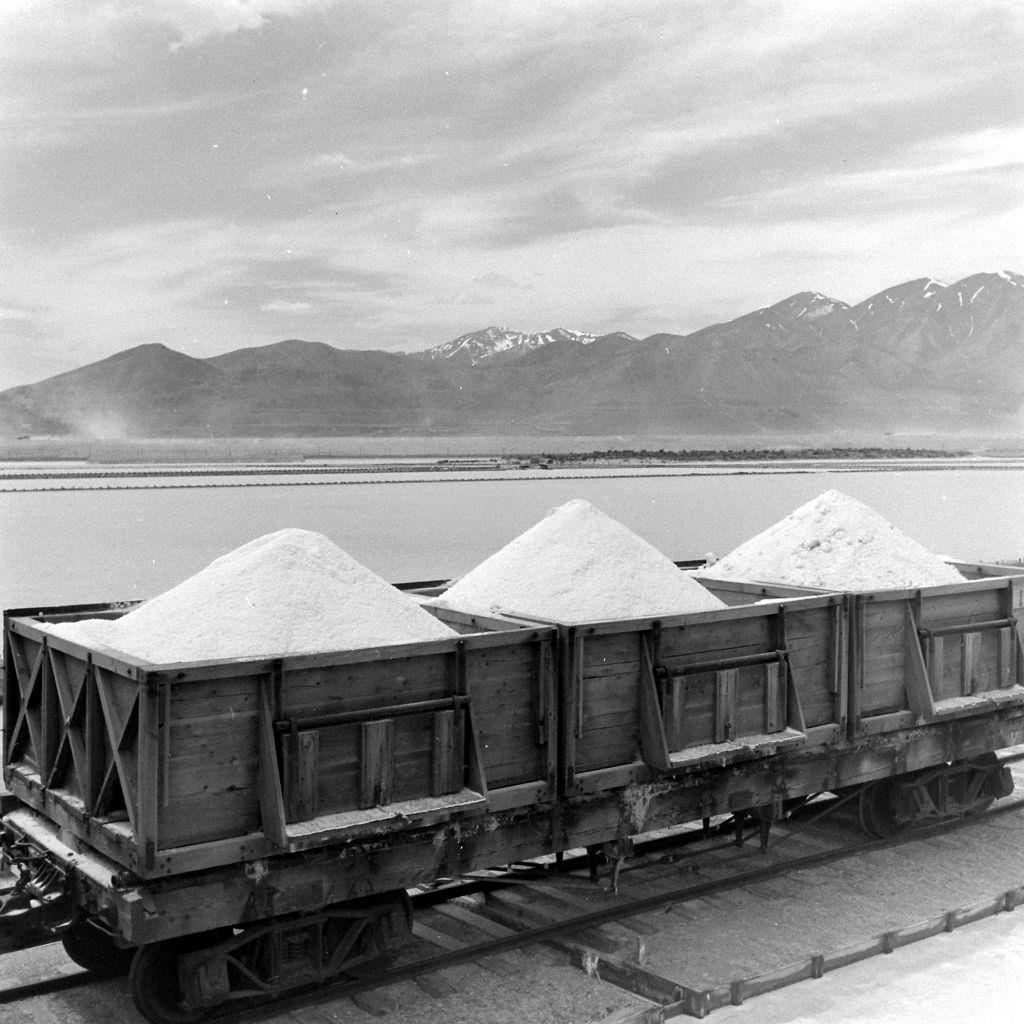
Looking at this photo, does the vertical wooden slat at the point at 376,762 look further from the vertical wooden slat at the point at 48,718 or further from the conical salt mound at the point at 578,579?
the vertical wooden slat at the point at 48,718

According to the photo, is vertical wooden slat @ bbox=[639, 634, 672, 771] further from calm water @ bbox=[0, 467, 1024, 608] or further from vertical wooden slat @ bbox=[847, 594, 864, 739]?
calm water @ bbox=[0, 467, 1024, 608]

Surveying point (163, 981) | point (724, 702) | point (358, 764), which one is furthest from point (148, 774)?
point (724, 702)

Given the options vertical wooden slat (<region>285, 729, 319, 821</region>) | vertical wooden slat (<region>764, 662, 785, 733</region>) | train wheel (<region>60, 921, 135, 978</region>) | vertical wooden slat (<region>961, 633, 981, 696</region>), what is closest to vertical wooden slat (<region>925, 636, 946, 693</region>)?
vertical wooden slat (<region>961, 633, 981, 696</region>)

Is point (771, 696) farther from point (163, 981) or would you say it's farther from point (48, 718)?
point (48, 718)

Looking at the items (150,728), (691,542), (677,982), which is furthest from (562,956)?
(691,542)

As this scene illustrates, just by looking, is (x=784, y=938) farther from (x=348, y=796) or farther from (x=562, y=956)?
(x=348, y=796)

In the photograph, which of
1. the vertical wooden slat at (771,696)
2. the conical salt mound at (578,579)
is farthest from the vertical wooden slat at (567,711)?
the vertical wooden slat at (771,696)
